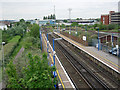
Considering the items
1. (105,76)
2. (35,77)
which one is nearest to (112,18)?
(105,76)

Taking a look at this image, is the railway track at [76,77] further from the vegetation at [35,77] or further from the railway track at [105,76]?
the vegetation at [35,77]

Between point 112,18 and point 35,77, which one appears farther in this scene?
point 112,18

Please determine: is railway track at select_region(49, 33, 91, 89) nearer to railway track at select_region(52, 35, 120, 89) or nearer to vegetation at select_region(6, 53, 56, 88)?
railway track at select_region(52, 35, 120, 89)

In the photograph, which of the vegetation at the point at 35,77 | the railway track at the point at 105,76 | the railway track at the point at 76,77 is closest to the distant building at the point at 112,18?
the railway track at the point at 105,76

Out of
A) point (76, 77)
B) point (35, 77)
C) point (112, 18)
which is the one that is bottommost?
point (76, 77)

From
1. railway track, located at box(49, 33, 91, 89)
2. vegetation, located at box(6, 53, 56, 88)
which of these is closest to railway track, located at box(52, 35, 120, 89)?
railway track, located at box(49, 33, 91, 89)

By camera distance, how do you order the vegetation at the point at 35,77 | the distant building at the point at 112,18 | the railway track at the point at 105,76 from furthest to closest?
the distant building at the point at 112,18 → the railway track at the point at 105,76 → the vegetation at the point at 35,77

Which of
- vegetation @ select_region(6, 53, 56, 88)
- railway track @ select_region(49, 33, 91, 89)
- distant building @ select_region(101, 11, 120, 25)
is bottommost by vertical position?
railway track @ select_region(49, 33, 91, 89)

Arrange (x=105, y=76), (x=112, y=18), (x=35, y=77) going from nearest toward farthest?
(x=35, y=77), (x=105, y=76), (x=112, y=18)

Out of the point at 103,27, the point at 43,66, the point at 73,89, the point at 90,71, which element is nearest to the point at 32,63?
the point at 43,66

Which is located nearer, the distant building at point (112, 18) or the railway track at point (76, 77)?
the railway track at point (76, 77)

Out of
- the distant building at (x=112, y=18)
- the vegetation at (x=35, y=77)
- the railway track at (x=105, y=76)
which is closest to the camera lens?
the vegetation at (x=35, y=77)

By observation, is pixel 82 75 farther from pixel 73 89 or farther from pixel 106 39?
pixel 106 39

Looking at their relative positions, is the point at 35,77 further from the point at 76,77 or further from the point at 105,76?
the point at 105,76
